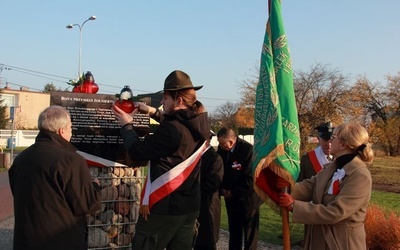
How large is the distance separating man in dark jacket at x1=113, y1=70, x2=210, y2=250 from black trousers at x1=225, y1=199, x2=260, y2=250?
7.15ft

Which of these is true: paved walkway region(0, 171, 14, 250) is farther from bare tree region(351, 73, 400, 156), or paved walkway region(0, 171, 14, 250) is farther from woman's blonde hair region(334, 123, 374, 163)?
bare tree region(351, 73, 400, 156)

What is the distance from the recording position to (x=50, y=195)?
3.11m

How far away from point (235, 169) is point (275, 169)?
240cm

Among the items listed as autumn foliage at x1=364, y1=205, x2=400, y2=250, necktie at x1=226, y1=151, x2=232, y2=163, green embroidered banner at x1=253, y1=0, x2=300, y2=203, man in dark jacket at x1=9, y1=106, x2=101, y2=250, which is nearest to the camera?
man in dark jacket at x1=9, y1=106, x2=101, y2=250

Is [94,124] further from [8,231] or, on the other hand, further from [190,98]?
[8,231]

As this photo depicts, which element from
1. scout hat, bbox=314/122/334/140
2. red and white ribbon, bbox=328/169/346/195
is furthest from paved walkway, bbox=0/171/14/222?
red and white ribbon, bbox=328/169/346/195

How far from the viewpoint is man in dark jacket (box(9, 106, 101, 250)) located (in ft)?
10.2

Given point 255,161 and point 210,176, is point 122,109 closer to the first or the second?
point 255,161

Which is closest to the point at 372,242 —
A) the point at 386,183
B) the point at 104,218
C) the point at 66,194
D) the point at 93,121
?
the point at 104,218

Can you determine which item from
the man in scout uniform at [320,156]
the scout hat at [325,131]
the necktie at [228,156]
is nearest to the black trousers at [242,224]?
the necktie at [228,156]

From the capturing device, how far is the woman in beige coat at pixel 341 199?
132 inches

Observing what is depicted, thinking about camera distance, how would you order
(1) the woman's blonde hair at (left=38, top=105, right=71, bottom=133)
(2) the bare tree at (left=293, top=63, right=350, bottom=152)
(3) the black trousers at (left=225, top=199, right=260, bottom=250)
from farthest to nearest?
(2) the bare tree at (left=293, top=63, right=350, bottom=152) → (3) the black trousers at (left=225, top=199, right=260, bottom=250) → (1) the woman's blonde hair at (left=38, top=105, right=71, bottom=133)

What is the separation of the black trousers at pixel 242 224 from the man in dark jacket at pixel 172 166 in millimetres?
2178

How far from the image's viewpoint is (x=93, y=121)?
462 centimetres
